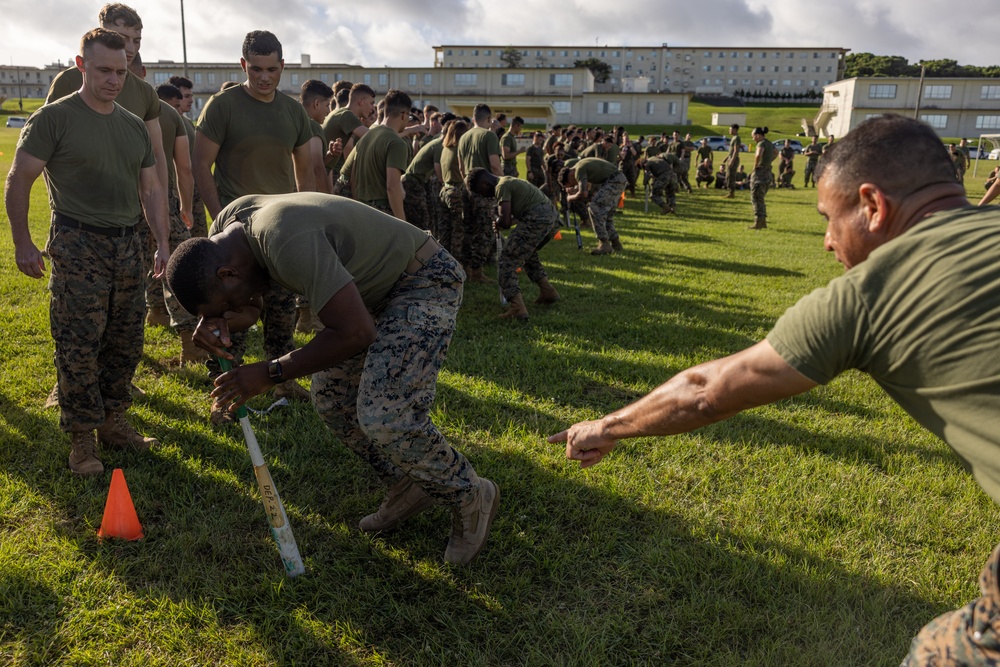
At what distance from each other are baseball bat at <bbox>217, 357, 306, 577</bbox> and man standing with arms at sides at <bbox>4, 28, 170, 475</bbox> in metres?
1.51

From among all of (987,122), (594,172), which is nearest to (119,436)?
(594,172)

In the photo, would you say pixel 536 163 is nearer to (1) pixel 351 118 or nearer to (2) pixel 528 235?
(1) pixel 351 118

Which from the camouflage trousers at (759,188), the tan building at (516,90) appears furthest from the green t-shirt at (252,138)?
the tan building at (516,90)

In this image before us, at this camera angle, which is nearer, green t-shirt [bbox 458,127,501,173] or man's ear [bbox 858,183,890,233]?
man's ear [bbox 858,183,890,233]

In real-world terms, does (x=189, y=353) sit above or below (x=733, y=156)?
below

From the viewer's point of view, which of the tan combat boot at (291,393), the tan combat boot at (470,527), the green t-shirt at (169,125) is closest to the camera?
the tan combat boot at (470,527)

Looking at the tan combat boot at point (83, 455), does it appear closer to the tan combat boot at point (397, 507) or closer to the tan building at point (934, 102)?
the tan combat boot at point (397, 507)

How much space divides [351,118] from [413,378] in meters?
6.39

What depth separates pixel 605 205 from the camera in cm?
1255

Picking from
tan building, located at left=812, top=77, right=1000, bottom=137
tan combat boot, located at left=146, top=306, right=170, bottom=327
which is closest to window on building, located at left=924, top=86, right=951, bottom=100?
tan building, located at left=812, top=77, right=1000, bottom=137

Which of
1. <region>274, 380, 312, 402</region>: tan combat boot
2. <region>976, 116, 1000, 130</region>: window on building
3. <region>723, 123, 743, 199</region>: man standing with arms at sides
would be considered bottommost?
<region>274, 380, 312, 402</region>: tan combat boot

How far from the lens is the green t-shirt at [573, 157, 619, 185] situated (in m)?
12.8

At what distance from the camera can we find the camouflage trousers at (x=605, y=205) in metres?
12.5

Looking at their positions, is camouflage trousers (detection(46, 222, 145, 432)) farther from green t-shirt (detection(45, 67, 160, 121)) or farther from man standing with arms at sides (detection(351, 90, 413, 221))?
man standing with arms at sides (detection(351, 90, 413, 221))
